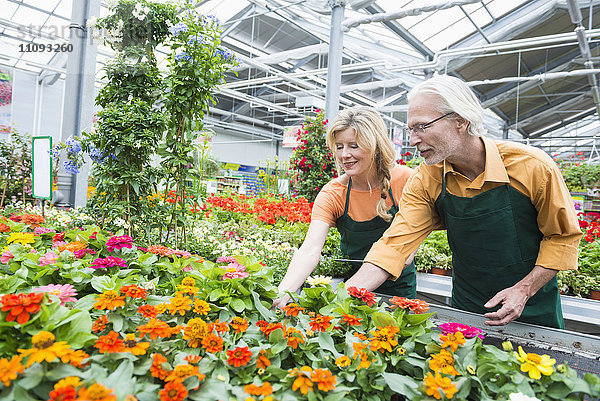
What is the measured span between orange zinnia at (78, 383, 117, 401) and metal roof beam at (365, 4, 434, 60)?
7931 millimetres

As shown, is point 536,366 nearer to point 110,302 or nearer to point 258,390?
point 258,390

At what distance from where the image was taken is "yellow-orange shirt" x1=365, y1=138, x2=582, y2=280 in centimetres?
135

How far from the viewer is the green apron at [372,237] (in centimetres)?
185

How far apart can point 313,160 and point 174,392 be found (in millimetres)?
5340

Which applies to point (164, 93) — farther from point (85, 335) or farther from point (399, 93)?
point (399, 93)

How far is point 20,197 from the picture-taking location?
4672 millimetres

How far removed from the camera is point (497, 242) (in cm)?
148

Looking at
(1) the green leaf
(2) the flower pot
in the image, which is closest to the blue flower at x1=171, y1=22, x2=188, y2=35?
(1) the green leaf

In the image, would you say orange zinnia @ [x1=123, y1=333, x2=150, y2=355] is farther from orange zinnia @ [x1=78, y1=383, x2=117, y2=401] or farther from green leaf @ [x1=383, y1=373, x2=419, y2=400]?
green leaf @ [x1=383, y1=373, x2=419, y2=400]

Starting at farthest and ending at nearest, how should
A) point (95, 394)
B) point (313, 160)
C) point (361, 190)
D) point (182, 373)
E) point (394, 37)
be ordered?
point (394, 37), point (313, 160), point (361, 190), point (182, 373), point (95, 394)

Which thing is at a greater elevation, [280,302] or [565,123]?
[565,123]

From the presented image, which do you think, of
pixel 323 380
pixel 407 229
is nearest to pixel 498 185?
pixel 407 229

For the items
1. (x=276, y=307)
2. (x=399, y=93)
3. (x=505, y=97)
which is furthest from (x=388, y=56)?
(x=276, y=307)

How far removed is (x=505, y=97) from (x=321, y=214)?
1211cm
